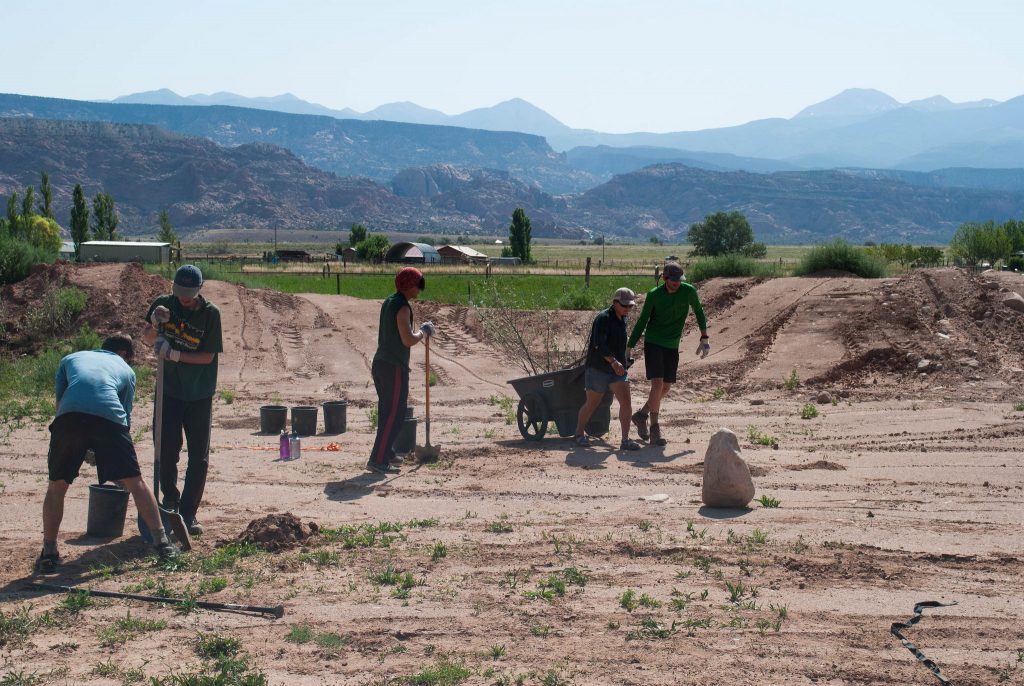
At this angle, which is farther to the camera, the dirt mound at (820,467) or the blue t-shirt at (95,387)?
the dirt mound at (820,467)

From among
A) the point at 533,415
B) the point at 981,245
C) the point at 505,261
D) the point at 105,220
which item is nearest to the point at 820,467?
the point at 533,415

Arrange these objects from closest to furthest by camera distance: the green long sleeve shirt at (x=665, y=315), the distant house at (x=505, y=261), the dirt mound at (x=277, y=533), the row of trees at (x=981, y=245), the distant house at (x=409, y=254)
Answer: the dirt mound at (x=277, y=533) < the green long sleeve shirt at (x=665, y=315) < the row of trees at (x=981, y=245) < the distant house at (x=505, y=261) < the distant house at (x=409, y=254)

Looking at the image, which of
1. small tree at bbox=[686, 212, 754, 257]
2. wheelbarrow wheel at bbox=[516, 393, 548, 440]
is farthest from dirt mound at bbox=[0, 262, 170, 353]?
small tree at bbox=[686, 212, 754, 257]

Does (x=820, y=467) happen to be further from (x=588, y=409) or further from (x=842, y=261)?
(x=842, y=261)

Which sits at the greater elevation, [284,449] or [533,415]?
[533,415]

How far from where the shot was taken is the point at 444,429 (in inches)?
515

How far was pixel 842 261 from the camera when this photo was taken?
1014 inches

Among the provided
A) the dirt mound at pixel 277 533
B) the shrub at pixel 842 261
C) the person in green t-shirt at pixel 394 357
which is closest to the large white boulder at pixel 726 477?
the person in green t-shirt at pixel 394 357

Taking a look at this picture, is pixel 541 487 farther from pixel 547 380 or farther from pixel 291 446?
pixel 291 446

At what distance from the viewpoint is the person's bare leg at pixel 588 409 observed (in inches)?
442

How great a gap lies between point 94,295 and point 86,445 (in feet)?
52.0

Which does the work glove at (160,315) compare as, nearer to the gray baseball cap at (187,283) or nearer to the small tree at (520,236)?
the gray baseball cap at (187,283)

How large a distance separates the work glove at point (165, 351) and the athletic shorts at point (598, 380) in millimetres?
5011

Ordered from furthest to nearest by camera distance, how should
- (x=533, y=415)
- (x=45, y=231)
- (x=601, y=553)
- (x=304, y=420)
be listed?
(x=45, y=231) → (x=304, y=420) → (x=533, y=415) → (x=601, y=553)
